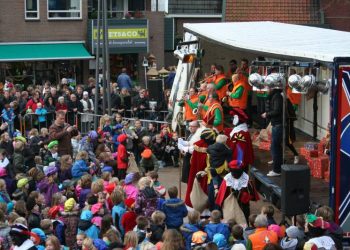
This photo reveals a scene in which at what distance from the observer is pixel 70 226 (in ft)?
40.5

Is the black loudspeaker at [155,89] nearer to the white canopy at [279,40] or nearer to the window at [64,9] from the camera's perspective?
the white canopy at [279,40]

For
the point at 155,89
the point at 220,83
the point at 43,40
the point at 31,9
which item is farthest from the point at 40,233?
the point at 31,9

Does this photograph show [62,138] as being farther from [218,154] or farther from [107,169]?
[218,154]

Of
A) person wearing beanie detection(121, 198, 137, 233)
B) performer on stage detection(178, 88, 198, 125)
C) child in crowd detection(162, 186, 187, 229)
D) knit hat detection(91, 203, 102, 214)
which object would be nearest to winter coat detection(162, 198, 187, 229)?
child in crowd detection(162, 186, 187, 229)

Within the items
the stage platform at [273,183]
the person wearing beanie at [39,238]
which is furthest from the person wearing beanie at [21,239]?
the stage platform at [273,183]

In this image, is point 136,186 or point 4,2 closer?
point 136,186

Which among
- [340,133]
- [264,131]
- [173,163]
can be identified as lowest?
[173,163]

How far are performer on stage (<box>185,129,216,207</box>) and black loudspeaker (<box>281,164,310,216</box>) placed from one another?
3.90m

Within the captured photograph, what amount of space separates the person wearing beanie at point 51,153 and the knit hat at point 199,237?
6.22 meters

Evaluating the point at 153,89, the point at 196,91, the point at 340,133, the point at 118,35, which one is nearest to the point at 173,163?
the point at 196,91

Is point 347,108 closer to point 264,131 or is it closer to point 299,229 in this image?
point 299,229

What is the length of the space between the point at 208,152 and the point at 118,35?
21707 millimetres

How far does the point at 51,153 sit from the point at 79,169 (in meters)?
2.31

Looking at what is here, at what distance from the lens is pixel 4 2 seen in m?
34.9
